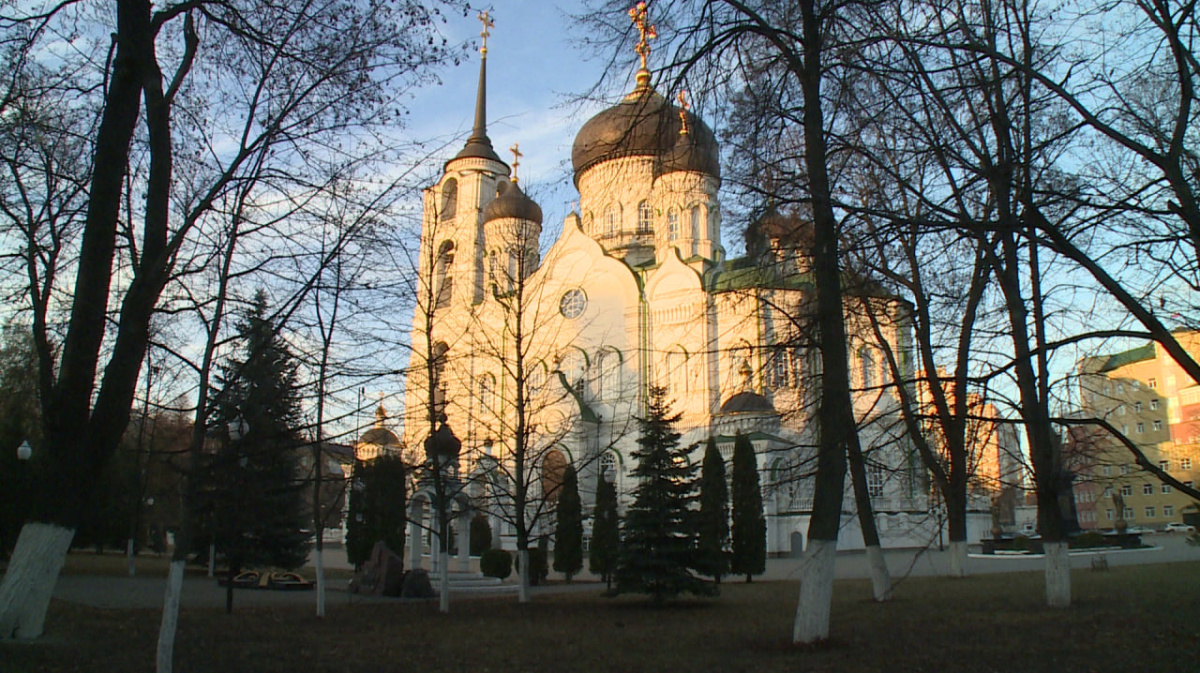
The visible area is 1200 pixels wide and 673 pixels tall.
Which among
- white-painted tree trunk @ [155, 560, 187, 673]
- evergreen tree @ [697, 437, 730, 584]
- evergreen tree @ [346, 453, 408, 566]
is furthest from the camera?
evergreen tree @ [346, 453, 408, 566]

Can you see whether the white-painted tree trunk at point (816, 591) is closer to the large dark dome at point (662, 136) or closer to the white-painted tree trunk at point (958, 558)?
the large dark dome at point (662, 136)

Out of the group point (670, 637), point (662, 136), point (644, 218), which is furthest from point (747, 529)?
point (644, 218)

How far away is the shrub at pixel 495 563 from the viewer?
20609 millimetres

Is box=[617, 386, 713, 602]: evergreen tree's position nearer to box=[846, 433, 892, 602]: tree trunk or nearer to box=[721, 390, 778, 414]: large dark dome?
box=[846, 433, 892, 602]: tree trunk

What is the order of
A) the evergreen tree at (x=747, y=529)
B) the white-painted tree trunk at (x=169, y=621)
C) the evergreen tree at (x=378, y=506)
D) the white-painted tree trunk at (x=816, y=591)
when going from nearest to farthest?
the white-painted tree trunk at (x=169, y=621) < the white-painted tree trunk at (x=816, y=591) < the evergreen tree at (x=378, y=506) < the evergreen tree at (x=747, y=529)

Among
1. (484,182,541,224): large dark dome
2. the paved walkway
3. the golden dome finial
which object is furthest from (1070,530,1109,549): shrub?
the golden dome finial

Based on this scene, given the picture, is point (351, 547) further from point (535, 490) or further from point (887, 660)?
point (887, 660)

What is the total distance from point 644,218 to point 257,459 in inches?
1110

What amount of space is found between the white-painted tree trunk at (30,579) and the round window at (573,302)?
2716 cm

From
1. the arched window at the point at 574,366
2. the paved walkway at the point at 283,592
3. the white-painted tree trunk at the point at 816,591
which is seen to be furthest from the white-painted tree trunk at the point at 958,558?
the arched window at the point at 574,366

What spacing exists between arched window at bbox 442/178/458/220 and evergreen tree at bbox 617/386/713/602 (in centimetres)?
2624

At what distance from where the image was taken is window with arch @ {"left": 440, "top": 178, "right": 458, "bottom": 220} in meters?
38.8

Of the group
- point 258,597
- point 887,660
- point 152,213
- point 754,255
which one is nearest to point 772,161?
point 754,255

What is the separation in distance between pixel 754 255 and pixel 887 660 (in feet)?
13.4
